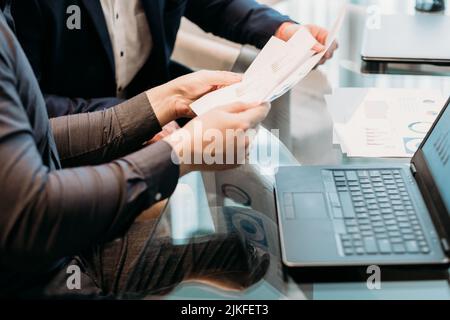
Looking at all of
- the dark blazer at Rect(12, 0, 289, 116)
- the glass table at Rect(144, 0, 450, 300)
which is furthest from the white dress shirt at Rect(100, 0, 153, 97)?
the glass table at Rect(144, 0, 450, 300)

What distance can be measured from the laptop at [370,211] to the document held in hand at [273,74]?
0.14 meters

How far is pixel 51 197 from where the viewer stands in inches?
29.8

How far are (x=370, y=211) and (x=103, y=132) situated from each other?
0.53m

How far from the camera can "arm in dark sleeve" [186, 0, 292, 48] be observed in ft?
4.72

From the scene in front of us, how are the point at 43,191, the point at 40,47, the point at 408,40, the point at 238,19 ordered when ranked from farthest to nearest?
the point at 238,19 < the point at 408,40 < the point at 40,47 < the point at 43,191

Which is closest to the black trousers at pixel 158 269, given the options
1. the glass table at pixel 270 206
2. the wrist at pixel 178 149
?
the glass table at pixel 270 206

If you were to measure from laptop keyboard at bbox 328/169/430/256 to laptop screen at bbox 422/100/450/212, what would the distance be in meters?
0.05

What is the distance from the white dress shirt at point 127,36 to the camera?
4.51 ft

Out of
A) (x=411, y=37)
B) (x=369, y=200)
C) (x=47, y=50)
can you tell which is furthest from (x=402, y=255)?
(x=47, y=50)

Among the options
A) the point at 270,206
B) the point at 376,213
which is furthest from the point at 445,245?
the point at 270,206

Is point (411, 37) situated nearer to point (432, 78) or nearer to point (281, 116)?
point (432, 78)

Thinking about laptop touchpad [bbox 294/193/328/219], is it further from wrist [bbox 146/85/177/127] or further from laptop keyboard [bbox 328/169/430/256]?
wrist [bbox 146/85/177/127]

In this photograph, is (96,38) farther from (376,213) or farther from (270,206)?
(376,213)

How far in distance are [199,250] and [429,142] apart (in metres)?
0.39
